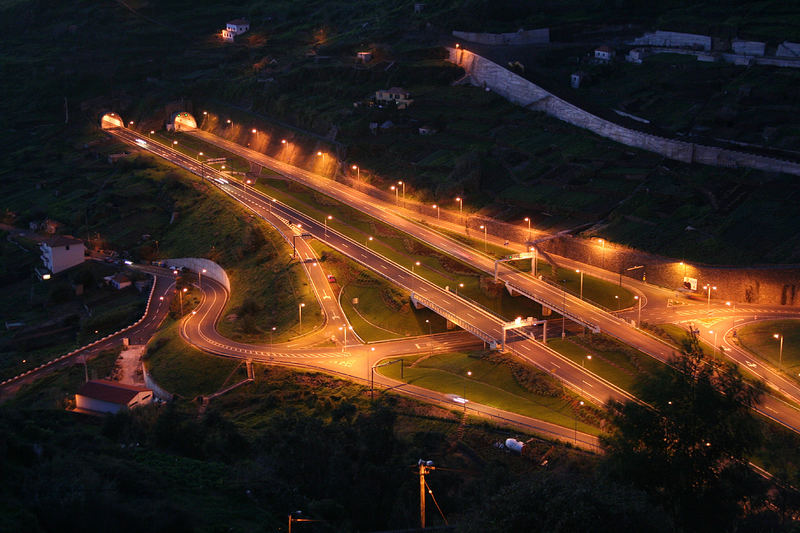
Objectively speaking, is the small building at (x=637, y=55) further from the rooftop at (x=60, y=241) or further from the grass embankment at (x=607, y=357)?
the rooftop at (x=60, y=241)

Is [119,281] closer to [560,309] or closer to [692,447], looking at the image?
[560,309]

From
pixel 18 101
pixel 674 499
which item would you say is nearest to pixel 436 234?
pixel 674 499

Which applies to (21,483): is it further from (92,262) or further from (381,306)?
(92,262)

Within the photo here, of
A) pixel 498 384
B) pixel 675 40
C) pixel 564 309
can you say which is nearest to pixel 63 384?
pixel 498 384

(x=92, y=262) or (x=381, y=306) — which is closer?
(x=381, y=306)

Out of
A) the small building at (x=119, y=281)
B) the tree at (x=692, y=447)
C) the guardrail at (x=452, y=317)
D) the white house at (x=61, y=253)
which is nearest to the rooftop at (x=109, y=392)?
the guardrail at (x=452, y=317)

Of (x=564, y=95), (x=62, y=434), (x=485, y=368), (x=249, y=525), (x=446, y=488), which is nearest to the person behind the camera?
(x=249, y=525)

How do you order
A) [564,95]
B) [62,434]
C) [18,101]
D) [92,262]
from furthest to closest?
1. [18,101]
2. [564,95]
3. [92,262]
4. [62,434]
